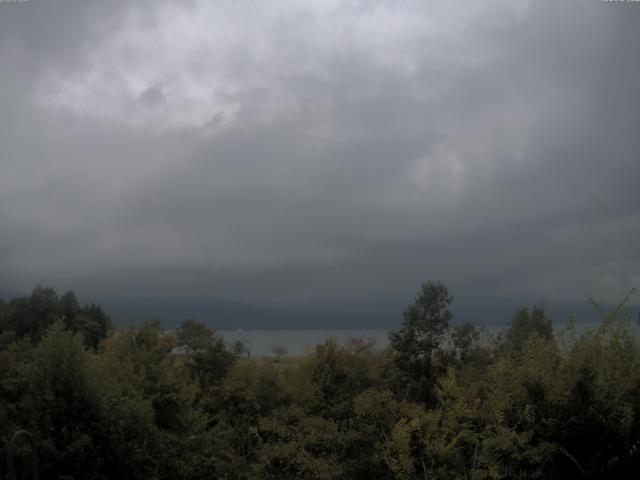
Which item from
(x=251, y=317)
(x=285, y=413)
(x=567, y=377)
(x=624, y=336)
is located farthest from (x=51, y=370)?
(x=251, y=317)

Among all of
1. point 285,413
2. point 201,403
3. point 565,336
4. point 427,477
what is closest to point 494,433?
point 427,477

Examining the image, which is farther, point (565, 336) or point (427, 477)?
point (565, 336)

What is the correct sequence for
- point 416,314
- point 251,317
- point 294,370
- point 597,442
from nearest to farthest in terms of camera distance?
point 597,442
point 294,370
point 416,314
point 251,317

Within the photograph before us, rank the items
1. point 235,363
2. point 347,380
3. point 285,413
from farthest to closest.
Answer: point 235,363, point 347,380, point 285,413

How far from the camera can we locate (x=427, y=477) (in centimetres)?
806

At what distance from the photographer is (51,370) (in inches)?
341

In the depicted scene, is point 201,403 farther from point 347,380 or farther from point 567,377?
point 567,377

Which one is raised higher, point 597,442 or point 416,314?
point 416,314

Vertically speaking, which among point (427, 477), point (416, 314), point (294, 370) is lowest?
point (427, 477)

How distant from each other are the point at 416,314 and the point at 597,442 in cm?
982

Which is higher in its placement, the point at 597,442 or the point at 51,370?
the point at 51,370

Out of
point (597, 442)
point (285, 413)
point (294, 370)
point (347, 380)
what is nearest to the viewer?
point (597, 442)

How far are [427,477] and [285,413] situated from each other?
4.58 metres

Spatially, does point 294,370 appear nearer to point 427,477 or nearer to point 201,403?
point 201,403
